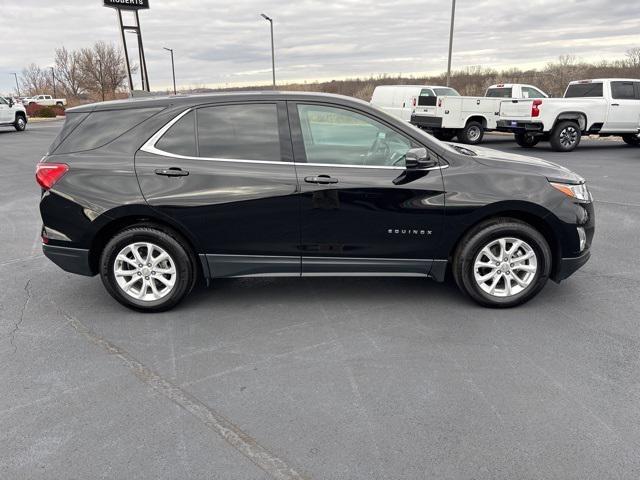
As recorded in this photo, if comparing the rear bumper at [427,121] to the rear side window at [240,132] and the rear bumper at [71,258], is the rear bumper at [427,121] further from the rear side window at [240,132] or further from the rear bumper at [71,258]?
the rear bumper at [71,258]

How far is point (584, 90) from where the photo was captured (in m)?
16.1

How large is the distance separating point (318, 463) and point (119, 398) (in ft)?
4.36

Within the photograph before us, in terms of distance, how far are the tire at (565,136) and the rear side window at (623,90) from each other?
1683 millimetres

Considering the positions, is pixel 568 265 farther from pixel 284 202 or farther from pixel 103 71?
pixel 103 71

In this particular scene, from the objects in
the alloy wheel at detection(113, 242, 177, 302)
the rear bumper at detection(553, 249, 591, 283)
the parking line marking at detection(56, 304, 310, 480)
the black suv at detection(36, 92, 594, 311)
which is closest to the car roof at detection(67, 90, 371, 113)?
the black suv at detection(36, 92, 594, 311)

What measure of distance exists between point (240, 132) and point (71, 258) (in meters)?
1.73

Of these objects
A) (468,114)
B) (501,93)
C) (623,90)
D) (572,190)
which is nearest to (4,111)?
(468,114)

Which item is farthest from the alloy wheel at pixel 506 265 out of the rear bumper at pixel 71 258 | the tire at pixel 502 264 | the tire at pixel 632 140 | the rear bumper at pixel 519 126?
the tire at pixel 632 140

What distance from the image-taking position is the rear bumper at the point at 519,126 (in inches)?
593

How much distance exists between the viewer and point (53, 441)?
8.97 feet

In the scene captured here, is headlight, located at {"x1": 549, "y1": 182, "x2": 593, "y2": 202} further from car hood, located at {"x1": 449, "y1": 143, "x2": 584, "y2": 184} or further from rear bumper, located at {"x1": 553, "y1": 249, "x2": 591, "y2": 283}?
rear bumper, located at {"x1": 553, "y1": 249, "x2": 591, "y2": 283}

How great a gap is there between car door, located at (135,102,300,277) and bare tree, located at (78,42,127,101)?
59477mm

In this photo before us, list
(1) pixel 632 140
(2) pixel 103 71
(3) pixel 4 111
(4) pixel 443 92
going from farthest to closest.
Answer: (2) pixel 103 71 < (3) pixel 4 111 < (4) pixel 443 92 < (1) pixel 632 140

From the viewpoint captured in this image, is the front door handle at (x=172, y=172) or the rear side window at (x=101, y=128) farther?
the rear side window at (x=101, y=128)
